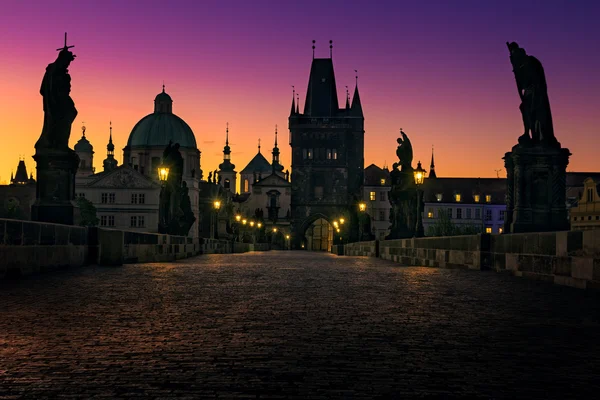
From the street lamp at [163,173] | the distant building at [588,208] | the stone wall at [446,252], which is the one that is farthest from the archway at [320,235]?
the stone wall at [446,252]

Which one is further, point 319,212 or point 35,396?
point 319,212

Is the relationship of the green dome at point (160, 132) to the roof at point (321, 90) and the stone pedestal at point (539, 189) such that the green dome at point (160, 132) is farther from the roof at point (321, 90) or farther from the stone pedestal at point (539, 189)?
the stone pedestal at point (539, 189)

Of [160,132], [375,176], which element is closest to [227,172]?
[160,132]

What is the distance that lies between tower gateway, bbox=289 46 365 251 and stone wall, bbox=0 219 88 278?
10007cm

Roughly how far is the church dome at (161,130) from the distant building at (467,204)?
44.4 m

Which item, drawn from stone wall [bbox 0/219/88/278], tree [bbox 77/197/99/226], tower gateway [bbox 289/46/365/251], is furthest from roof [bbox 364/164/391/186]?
stone wall [bbox 0/219/88/278]

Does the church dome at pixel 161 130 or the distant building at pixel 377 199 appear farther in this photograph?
the church dome at pixel 161 130

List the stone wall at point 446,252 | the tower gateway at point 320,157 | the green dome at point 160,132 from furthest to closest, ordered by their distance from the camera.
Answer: the green dome at point 160,132
the tower gateway at point 320,157
the stone wall at point 446,252

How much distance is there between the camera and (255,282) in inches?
509

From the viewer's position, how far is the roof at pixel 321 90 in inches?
4818

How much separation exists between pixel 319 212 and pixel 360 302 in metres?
110

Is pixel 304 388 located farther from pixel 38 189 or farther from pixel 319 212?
pixel 319 212

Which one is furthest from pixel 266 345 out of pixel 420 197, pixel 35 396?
pixel 420 197

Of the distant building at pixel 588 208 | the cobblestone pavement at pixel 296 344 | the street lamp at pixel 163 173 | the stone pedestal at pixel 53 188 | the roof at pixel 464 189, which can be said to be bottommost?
the cobblestone pavement at pixel 296 344
